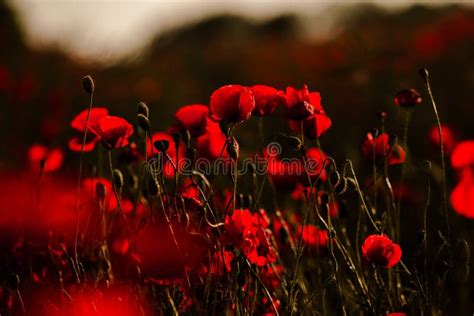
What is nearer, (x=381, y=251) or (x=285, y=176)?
(x=381, y=251)

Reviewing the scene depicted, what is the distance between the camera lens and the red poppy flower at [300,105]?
159cm

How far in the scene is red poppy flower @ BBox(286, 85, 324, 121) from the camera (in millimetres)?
1591

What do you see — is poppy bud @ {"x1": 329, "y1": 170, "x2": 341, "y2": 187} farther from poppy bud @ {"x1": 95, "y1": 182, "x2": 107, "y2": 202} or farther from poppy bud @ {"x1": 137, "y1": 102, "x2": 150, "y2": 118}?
poppy bud @ {"x1": 95, "y1": 182, "x2": 107, "y2": 202}

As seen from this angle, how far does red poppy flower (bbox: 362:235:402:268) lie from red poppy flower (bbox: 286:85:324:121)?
334 mm

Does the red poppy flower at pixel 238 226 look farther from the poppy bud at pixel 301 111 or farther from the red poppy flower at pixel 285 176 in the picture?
the red poppy flower at pixel 285 176

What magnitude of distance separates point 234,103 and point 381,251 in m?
0.46

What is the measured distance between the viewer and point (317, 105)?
1.67m

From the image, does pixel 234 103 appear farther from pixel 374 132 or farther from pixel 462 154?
pixel 462 154

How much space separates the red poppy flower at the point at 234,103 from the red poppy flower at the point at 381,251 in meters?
0.40

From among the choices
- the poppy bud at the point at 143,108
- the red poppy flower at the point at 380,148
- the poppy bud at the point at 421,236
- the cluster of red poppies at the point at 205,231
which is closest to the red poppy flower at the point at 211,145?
the cluster of red poppies at the point at 205,231

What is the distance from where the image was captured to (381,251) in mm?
1443

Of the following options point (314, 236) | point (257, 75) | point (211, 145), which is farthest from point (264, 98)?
point (257, 75)

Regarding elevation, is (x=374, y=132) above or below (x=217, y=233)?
above

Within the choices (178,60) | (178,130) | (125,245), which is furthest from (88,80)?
(178,60)
